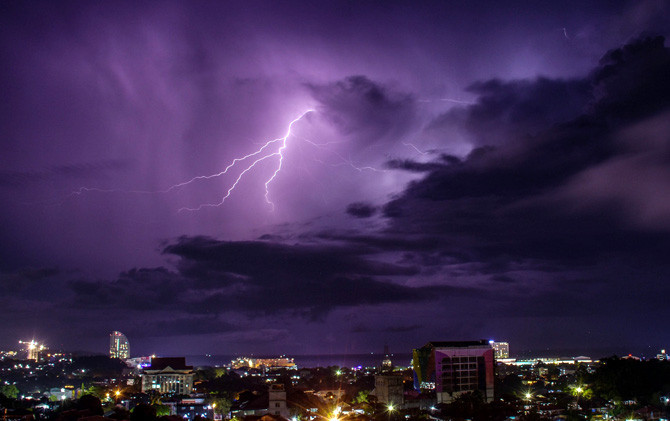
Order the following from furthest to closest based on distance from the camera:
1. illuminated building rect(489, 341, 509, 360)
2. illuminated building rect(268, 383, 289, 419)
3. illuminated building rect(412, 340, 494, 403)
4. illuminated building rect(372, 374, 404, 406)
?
illuminated building rect(489, 341, 509, 360), illuminated building rect(412, 340, 494, 403), illuminated building rect(372, 374, 404, 406), illuminated building rect(268, 383, 289, 419)

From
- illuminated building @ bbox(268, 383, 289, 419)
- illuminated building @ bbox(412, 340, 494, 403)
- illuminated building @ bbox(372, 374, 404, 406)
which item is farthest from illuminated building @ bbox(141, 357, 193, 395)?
illuminated building @ bbox(268, 383, 289, 419)

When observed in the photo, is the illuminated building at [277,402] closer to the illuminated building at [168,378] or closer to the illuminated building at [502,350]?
the illuminated building at [168,378]

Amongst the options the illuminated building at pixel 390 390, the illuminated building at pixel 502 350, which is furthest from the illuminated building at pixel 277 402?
the illuminated building at pixel 502 350

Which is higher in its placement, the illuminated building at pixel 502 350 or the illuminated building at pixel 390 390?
the illuminated building at pixel 390 390

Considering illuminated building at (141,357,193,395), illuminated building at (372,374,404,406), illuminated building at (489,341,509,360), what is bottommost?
illuminated building at (489,341,509,360)

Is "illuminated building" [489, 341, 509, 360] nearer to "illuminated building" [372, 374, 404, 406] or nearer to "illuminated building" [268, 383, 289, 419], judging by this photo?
"illuminated building" [372, 374, 404, 406]

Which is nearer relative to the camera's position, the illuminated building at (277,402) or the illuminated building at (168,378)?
the illuminated building at (277,402)
